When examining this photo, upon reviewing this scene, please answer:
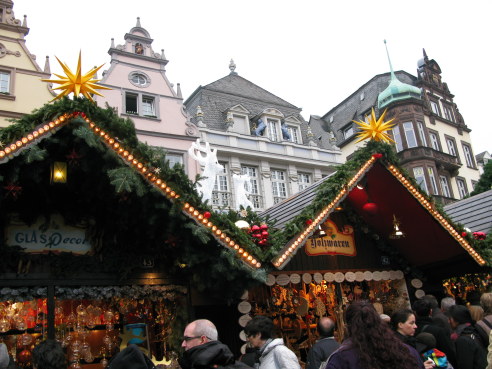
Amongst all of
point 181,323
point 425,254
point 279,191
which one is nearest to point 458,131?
point 279,191

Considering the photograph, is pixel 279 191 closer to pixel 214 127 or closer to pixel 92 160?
pixel 214 127

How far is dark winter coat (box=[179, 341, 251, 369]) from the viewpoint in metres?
2.89

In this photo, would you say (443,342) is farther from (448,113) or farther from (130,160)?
(448,113)

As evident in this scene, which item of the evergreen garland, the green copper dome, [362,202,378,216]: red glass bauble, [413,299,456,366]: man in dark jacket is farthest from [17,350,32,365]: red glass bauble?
the green copper dome

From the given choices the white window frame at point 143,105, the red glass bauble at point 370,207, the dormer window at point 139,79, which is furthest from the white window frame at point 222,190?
the red glass bauble at point 370,207

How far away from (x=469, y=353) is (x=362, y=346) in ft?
8.33

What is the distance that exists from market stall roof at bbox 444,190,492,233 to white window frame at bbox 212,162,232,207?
10232mm

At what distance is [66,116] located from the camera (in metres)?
5.80

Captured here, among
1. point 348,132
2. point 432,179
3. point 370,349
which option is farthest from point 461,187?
point 370,349

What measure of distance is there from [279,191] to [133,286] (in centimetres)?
1637

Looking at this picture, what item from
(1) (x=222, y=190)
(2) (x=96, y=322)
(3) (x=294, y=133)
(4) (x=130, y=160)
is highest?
(3) (x=294, y=133)

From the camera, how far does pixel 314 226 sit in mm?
7488

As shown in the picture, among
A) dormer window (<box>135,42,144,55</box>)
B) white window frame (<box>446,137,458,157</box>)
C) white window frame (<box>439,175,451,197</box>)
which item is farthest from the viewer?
white window frame (<box>446,137,458,157</box>)

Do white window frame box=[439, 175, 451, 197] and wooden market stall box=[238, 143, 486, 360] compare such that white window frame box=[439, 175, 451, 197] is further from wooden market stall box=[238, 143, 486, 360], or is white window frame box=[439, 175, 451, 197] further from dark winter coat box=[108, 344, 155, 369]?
dark winter coat box=[108, 344, 155, 369]
